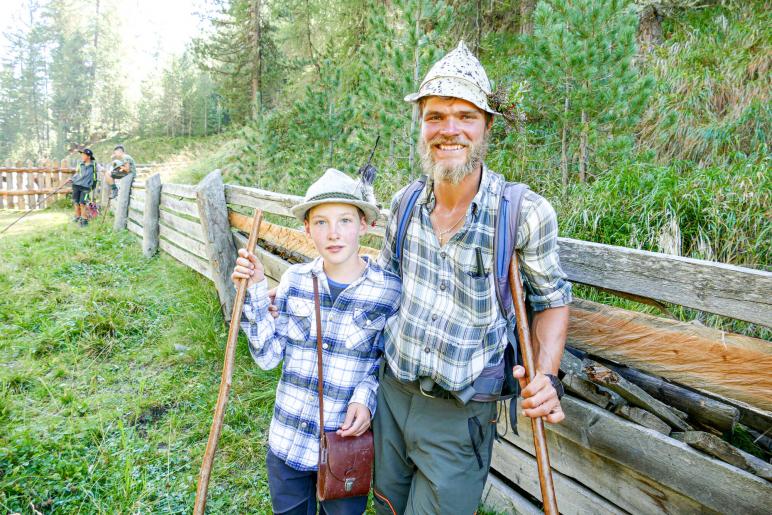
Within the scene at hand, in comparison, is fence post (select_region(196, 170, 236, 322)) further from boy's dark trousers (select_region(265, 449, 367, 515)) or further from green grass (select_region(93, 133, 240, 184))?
green grass (select_region(93, 133, 240, 184))

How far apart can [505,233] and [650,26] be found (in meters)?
9.17

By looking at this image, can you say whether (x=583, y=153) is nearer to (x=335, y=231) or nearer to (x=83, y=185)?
(x=335, y=231)

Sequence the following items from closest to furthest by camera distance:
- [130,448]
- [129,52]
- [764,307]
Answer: [764,307], [130,448], [129,52]

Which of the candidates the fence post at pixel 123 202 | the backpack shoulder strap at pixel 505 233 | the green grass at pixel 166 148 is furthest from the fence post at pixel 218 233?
the green grass at pixel 166 148

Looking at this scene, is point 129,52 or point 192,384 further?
point 129,52

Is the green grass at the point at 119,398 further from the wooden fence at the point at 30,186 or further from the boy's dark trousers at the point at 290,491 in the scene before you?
the wooden fence at the point at 30,186

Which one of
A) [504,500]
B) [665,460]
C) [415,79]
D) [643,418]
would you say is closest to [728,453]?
[665,460]

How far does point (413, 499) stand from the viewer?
6.07 ft

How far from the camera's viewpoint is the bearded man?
170 centimetres

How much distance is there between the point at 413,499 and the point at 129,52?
57040 millimetres

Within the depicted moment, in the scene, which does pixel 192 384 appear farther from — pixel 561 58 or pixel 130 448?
pixel 561 58

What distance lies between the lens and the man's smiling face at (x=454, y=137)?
1824 mm

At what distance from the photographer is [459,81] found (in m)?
1.80

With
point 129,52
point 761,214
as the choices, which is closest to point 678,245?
point 761,214
